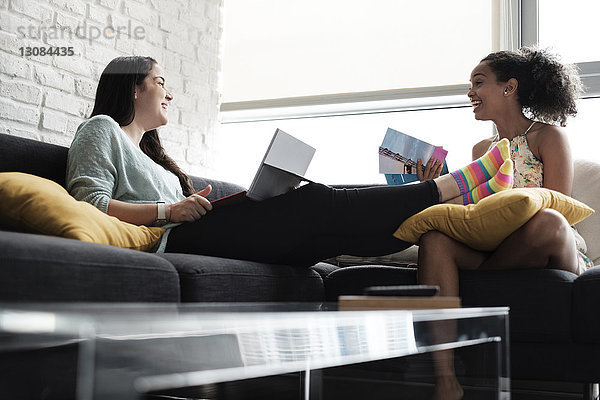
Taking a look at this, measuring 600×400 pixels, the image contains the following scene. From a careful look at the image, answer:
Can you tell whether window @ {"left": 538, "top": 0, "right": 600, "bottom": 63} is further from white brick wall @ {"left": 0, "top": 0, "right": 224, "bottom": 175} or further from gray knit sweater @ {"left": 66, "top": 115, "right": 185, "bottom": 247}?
gray knit sweater @ {"left": 66, "top": 115, "right": 185, "bottom": 247}

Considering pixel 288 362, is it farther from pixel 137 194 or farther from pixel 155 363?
pixel 137 194

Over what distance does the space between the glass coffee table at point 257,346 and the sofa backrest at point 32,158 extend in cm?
108

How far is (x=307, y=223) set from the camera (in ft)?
6.49

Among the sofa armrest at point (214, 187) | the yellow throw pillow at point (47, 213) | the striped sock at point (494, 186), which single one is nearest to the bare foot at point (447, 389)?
the striped sock at point (494, 186)

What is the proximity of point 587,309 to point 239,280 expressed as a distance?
0.97 metres

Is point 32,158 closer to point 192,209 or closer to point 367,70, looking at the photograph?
point 192,209

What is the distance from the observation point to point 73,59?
2.98 meters

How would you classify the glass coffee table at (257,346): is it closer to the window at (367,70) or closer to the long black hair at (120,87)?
the long black hair at (120,87)

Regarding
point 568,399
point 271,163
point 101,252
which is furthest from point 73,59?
point 568,399

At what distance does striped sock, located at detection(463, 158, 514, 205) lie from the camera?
6.81 feet

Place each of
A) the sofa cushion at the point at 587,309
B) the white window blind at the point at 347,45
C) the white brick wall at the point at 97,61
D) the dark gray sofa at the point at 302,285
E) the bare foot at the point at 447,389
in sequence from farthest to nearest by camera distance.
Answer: the white window blind at the point at 347,45 < the white brick wall at the point at 97,61 < the sofa cushion at the point at 587,309 < the bare foot at the point at 447,389 < the dark gray sofa at the point at 302,285

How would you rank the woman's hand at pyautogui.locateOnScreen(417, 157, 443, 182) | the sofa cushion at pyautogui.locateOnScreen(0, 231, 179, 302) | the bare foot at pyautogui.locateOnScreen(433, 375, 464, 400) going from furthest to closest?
the woman's hand at pyautogui.locateOnScreen(417, 157, 443, 182)
the bare foot at pyautogui.locateOnScreen(433, 375, 464, 400)
the sofa cushion at pyautogui.locateOnScreen(0, 231, 179, 302)

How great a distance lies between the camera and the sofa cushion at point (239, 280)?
1.62m

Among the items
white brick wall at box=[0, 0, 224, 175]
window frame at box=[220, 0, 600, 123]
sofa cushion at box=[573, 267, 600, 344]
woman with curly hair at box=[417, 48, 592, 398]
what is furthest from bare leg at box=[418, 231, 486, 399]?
window frame at box=[220, 0, 600, 123]
